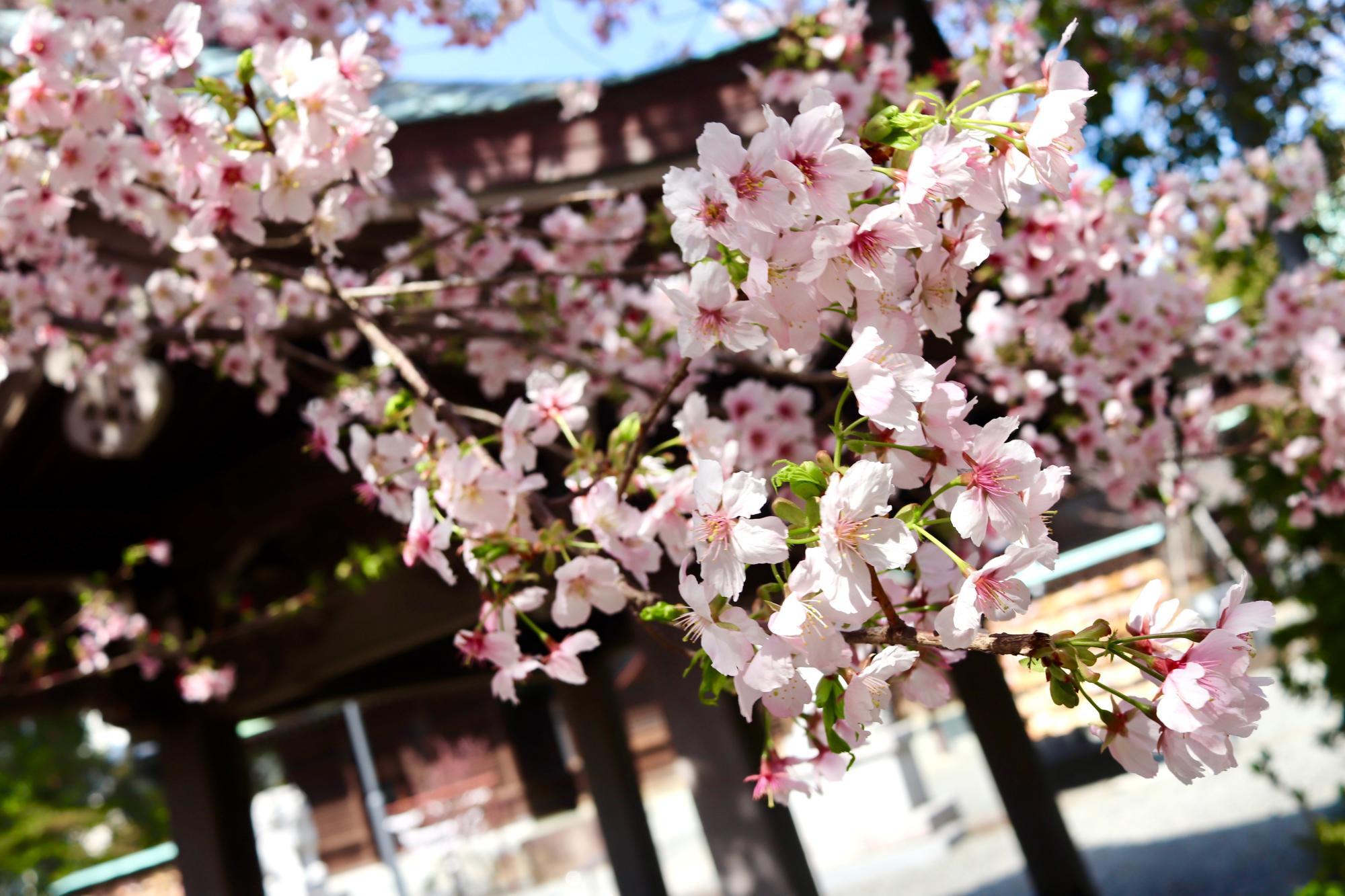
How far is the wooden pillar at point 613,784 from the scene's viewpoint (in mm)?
4781

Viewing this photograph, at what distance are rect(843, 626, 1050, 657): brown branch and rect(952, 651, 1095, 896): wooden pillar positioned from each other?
10.8 feet

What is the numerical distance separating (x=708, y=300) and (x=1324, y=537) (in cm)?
484

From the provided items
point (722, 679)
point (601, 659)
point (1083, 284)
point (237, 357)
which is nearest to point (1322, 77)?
point (1083, 284)

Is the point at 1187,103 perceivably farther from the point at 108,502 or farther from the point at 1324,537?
the point at 108,502

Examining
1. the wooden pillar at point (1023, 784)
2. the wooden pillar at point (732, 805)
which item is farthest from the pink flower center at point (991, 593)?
the wooden pillar at point (1023, 784)

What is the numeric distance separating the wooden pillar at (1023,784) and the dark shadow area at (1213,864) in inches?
39.8

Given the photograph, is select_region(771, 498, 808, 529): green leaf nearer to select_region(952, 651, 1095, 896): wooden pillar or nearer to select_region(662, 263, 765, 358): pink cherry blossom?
select_region(662, 263, 765, 358): pink cherry blossom

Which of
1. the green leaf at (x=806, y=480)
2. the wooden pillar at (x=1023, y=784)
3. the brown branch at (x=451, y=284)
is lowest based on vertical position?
the wooden pillar at (x=1023, y=784)

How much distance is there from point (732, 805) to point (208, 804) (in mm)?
2155

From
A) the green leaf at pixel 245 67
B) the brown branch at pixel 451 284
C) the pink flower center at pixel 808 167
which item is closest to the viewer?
the pink flower center at pixel 808 167

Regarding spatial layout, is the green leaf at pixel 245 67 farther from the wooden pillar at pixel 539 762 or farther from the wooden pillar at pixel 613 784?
the wooden pillar at pixel 539 762

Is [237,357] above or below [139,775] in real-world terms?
below

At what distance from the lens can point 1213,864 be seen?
5.12m

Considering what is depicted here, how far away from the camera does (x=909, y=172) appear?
2.91 feet
